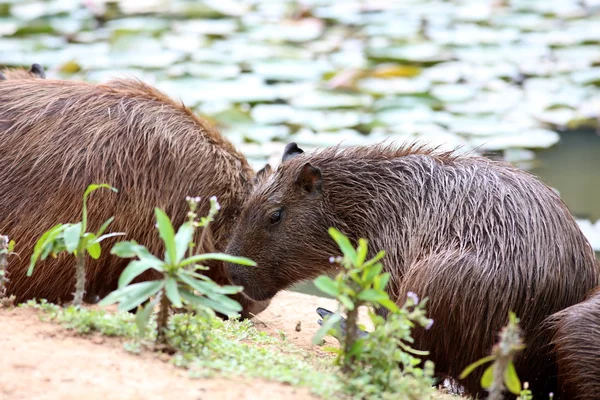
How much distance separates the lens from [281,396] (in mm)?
3090

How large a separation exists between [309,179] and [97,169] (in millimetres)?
1128

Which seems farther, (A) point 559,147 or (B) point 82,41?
(B) point 82,41

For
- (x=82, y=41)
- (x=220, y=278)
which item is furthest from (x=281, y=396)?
(x=82, y=41)

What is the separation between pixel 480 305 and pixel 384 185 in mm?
983

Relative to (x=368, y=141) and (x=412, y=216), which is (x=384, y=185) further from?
(x=368, y=141)

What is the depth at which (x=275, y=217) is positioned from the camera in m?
5.08

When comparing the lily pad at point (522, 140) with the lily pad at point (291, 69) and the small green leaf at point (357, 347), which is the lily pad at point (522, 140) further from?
the small green leaf at point (357, 347)

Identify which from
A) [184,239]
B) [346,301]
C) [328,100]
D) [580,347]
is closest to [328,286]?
[346,301]

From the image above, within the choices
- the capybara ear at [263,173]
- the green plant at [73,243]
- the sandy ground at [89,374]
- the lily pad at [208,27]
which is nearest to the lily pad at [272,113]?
the lily pad at [208,27]

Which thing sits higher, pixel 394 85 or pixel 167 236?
pixel 394 85

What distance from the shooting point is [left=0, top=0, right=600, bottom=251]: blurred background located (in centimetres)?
909

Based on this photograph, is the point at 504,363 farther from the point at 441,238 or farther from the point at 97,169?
the point at 97,169

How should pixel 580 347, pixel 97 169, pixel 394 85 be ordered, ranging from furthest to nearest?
pixel 394 85 → pixel 97 169 → pixel 580 347

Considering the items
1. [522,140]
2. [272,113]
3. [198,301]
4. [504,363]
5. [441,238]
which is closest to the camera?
[504,363]
